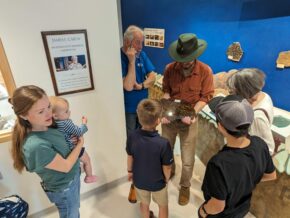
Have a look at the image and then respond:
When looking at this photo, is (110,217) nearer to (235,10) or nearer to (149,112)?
(149,112)

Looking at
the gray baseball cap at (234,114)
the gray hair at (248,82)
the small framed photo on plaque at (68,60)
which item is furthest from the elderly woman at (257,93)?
the small framed photo on plaque at (68,60)

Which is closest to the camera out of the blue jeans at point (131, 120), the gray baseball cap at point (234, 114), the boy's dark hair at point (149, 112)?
the gray baseball cap at point (234, 114)

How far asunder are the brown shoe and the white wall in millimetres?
705

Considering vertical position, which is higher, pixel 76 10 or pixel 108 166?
pixel 76 10

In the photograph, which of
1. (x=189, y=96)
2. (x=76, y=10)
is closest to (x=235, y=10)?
(x=189, y=96)

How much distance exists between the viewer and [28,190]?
6.30 feet

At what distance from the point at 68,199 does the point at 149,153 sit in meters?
0.64

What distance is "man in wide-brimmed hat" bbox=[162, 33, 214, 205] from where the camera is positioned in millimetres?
1815

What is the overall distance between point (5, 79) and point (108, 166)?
1.30 metres

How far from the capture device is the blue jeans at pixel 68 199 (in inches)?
55.2

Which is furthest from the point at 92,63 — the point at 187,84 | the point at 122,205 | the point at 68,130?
the point at 122,205

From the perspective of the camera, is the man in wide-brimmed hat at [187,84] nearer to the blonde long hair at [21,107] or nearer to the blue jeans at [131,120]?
the blue jeans at [131,120]

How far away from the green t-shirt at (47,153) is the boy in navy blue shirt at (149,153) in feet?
1.47

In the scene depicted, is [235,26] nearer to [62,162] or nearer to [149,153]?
[149,153]
